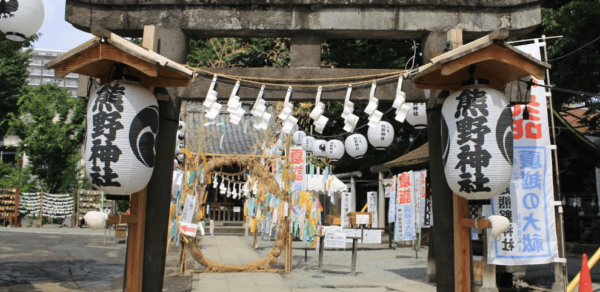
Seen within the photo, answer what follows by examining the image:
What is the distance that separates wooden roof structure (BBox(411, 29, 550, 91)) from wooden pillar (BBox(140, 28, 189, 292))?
10.2 ft

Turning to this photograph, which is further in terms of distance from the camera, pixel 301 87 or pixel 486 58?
pixel 301 87

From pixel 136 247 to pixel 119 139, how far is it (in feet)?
4.50

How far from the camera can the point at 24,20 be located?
6375 mm

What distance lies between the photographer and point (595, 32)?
1136cm

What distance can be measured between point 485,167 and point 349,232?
8719 millimetres

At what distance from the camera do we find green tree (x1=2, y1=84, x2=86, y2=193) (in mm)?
25344

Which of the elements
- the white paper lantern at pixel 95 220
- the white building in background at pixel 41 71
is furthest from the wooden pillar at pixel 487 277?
the white building in background at pixel 41 71

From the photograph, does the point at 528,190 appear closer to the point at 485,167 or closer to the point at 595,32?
the point at 485,167

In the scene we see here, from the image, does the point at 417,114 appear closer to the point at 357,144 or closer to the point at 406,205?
the point at 357,144

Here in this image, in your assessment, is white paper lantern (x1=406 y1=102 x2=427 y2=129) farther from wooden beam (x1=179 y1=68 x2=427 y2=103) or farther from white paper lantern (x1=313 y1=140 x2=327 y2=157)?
white paper lantern (x1=313 y1=140 x2=327 y2=157)

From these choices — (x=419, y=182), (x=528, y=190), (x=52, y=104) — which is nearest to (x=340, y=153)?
(x=419, y=182)

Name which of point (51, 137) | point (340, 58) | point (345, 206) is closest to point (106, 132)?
point (340, 58)

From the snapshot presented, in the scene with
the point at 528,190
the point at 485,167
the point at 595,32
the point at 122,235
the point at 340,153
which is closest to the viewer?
the point at 485,167

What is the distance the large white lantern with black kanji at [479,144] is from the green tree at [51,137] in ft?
82.9
